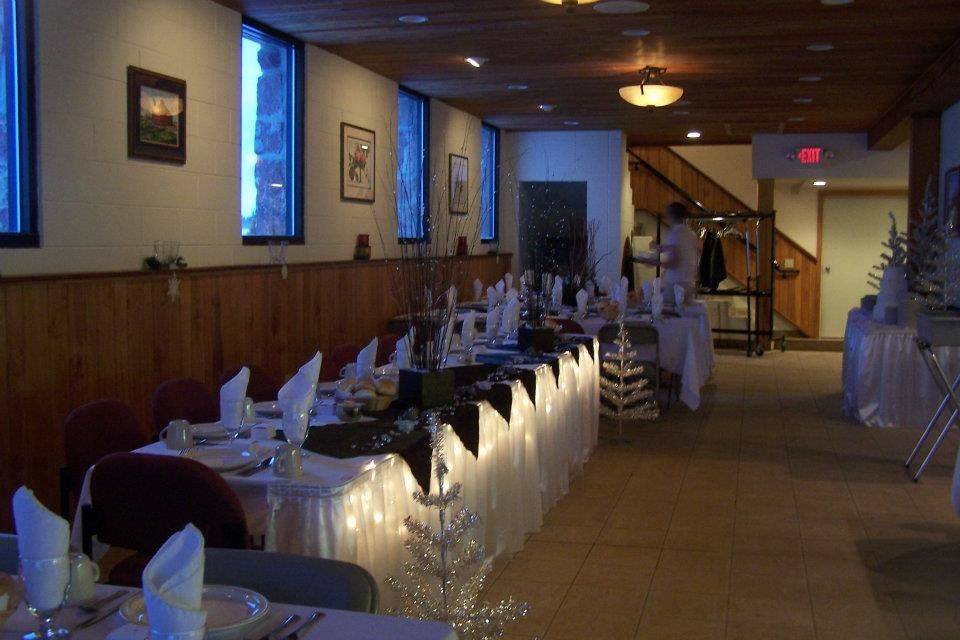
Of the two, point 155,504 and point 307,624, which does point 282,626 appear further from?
point 155,504

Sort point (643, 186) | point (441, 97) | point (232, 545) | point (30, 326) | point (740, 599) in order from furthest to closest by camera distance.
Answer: point (643, 186), point (441, 97), point (30, 326), point (740, 599), point (232, 545)

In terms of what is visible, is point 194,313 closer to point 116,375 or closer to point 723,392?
point 116,375

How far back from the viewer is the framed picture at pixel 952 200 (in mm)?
8945

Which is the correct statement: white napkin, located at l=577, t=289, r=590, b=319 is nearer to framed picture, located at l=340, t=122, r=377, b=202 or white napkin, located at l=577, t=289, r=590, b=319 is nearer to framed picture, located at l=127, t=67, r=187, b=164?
framed picture, located at l=340, t=122, r=377, b=202

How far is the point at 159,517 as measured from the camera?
2906 millimetres

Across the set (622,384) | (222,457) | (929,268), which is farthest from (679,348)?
(222,457)

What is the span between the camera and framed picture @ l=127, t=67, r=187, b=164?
546 cm

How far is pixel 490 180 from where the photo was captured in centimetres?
1313

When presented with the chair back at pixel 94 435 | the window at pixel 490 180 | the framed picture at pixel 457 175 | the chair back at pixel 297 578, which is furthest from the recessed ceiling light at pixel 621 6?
the window at pixel 490 180

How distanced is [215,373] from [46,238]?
1.48 meters

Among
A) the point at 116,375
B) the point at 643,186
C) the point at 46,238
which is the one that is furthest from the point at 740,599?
the point at 643,186

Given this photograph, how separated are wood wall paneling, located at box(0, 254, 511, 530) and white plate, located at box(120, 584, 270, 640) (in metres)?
2.94

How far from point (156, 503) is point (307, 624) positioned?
1.33 metres

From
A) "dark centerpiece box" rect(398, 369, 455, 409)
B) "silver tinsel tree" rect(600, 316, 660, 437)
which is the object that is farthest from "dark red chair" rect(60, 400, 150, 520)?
"silver tinsel tree" rect(600, 316, 660, 437)
